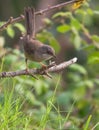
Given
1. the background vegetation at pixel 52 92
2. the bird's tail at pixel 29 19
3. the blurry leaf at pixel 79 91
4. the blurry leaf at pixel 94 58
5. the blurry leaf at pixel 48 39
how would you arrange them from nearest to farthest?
the background vegetation at pixel 52 92
the bird's tail at pixel 29 19
the blurry leaf at pixel 94 58
the blurry leaf at pixel 48 39
the blurry leaf at pixel 79 91

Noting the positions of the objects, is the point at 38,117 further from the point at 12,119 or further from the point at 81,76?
the point at 81,76

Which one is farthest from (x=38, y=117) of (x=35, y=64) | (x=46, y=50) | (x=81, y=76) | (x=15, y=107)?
(x=81, y=76)

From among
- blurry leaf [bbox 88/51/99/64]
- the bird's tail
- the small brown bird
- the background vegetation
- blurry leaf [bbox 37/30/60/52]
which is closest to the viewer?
the background vegetation

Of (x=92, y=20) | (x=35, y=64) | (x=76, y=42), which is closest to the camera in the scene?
(x=35, y=64)

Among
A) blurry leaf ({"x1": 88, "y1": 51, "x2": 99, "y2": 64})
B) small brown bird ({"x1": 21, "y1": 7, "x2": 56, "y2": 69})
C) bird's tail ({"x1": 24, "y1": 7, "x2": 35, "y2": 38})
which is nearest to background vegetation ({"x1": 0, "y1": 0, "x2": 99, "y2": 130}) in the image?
blurry leaf ({"x1": 88, "y1": 51, "x2": 99, "y2": 64})

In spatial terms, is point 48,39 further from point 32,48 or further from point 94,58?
point 32,48

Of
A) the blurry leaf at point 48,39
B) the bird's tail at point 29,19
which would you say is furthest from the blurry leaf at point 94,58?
the bird's tail at point 29,19

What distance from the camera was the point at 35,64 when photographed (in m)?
4.78

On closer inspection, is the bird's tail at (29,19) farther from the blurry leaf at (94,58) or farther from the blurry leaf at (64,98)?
the blurry leaf at (64,98)

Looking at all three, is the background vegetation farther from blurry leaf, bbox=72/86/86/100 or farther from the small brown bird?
the small brown bird

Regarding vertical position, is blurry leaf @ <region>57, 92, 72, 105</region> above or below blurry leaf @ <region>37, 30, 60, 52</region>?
below

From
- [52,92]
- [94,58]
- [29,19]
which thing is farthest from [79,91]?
[29,19]

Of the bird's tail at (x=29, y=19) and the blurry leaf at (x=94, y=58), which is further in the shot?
the blurry leaf at (x=94, y=58)

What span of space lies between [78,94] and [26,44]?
1.77 meters
